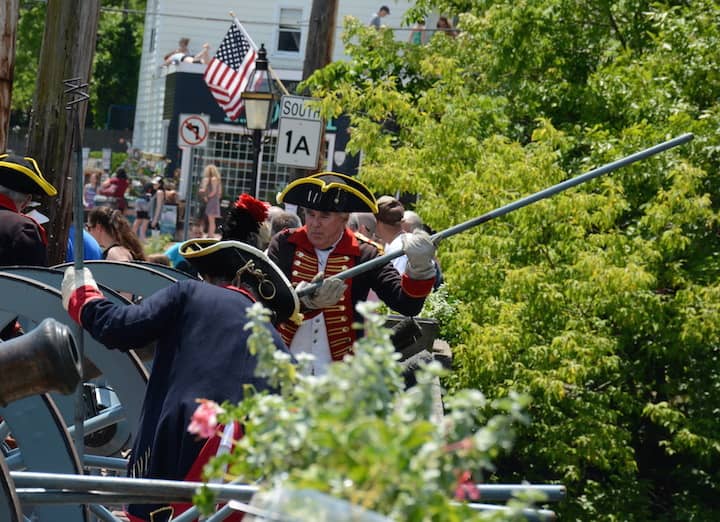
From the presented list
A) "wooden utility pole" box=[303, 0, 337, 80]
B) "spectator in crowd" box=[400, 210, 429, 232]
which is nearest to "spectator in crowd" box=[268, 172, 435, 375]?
"spectator in crowd" box=[400, 210, 429, 232]

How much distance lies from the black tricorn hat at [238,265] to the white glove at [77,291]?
1.15ft

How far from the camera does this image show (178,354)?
15.5 ft

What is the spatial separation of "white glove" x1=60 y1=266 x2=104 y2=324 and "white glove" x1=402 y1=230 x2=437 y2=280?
133 cm

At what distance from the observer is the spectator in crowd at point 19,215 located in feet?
22.5

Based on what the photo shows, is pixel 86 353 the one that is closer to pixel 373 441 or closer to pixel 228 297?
pixel 228 297

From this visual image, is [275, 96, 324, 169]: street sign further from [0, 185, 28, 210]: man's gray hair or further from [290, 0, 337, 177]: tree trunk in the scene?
[0, 185, 28, 210]: man's gray hair

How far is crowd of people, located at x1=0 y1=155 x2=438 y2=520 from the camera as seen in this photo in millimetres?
4668

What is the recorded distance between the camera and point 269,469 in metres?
2.08

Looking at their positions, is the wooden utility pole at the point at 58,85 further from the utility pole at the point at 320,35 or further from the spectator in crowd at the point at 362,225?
the utility pole at the point at 320,35

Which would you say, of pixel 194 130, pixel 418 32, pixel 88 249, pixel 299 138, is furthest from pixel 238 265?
pixel 418 32

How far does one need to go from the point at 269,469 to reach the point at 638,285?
761 cm

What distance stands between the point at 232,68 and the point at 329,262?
19458 millimetres

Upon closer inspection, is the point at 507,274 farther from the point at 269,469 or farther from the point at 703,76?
the point at 269,469

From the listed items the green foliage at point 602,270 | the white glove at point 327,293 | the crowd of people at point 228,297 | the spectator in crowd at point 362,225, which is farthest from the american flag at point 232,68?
the white glove at point 327,293
